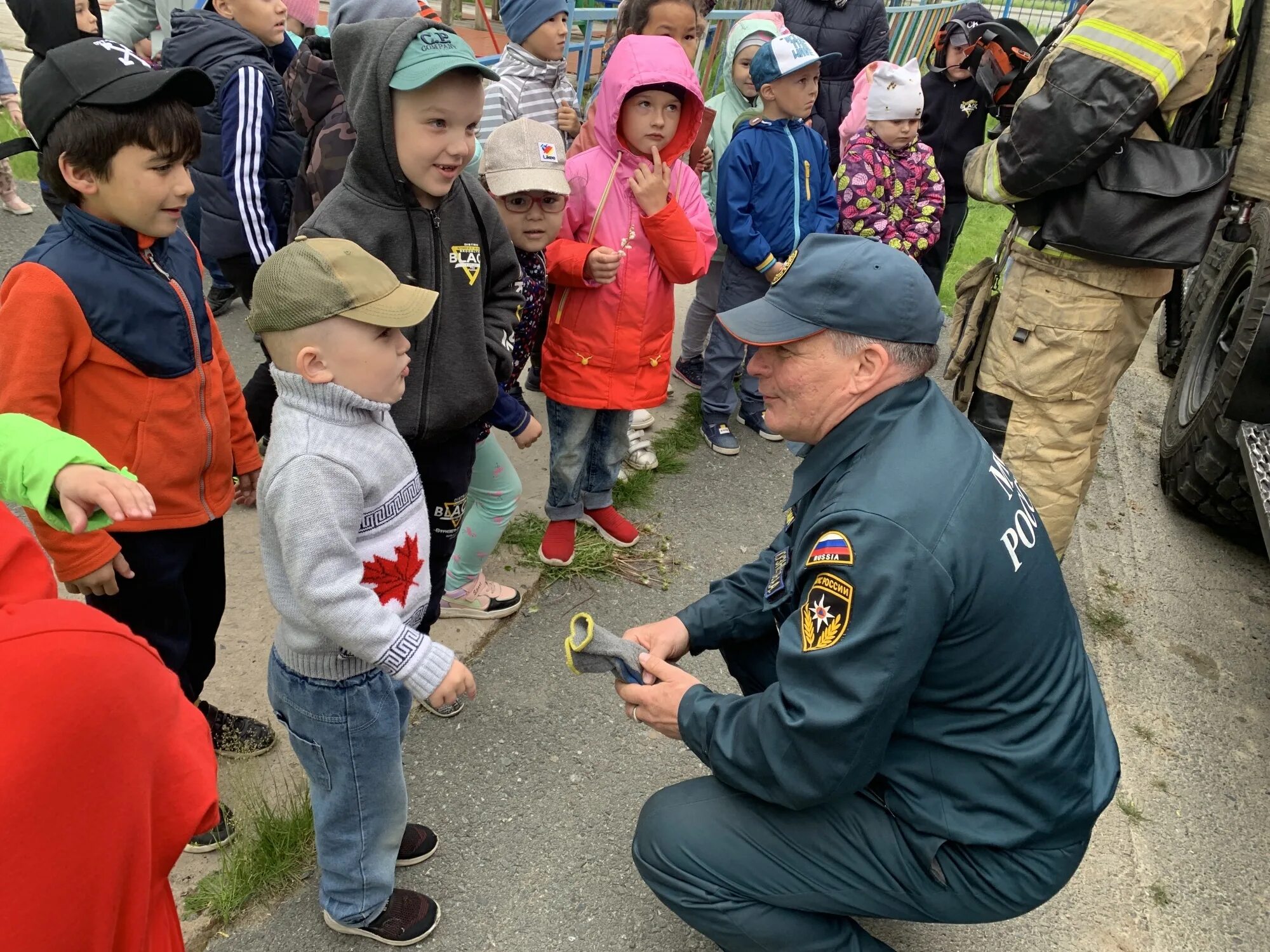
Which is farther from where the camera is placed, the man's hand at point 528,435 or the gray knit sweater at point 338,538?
the man's hand at point 528,435

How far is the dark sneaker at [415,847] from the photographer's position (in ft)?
7.78

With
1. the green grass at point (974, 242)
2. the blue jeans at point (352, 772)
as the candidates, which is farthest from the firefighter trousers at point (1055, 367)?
the green grass at point (974, 242)

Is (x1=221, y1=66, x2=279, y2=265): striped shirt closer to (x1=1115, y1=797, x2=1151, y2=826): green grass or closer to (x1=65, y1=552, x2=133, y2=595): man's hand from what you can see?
(x1=65, y1=552, x2=133, y2=595): man's hand

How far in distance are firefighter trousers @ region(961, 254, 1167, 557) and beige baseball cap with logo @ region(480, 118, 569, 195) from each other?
5.59 feet

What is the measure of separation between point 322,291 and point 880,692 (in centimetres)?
127

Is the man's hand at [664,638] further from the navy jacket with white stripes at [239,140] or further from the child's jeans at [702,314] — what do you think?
the child's jeans at [702,314]

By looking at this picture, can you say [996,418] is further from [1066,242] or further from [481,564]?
[481,564]

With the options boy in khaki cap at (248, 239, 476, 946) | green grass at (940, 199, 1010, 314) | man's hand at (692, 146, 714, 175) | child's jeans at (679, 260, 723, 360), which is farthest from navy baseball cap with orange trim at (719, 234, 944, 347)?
green grass at (940, 199, 1010, 314)

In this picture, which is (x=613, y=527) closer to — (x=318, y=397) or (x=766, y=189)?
(x=766, y=189)

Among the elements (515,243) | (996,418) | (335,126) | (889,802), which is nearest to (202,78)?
(335,126)

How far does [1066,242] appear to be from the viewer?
10.4 feet

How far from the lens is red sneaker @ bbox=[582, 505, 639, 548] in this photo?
379 centimetres

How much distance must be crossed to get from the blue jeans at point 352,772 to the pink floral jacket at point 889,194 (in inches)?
132

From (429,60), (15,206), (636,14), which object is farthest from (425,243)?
(15,206)
